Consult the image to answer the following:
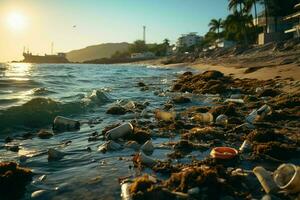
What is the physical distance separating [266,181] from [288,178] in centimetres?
27

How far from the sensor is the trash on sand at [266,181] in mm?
4207

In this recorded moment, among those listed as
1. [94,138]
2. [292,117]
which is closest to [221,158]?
[94,138]

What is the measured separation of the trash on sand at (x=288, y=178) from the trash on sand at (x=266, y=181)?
0.07 metres

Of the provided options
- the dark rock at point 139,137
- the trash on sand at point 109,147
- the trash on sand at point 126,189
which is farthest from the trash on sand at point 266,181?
the dark rock at point 139,137

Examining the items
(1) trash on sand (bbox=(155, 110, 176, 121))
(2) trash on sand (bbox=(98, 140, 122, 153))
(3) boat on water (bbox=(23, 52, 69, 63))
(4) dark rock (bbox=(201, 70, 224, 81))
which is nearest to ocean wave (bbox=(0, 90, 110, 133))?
(1) trash on sand (bbox=(155, 110, 176, 121))

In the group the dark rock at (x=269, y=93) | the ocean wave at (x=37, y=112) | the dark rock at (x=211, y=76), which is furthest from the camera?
the dark rock at (x=211, y=76)

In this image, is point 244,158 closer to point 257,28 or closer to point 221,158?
point 221,158

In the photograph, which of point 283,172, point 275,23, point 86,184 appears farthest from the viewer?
point 275,23

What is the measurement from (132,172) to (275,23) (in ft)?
208

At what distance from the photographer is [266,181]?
431cm

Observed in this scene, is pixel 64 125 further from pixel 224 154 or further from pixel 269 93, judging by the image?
pixel 269 93

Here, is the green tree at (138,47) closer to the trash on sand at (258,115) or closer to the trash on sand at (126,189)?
the trash on sand at (258,115)

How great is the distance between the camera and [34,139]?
310 inches

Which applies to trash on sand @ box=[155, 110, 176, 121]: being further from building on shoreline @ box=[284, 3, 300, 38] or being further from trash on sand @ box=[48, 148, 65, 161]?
building on shoreline @ box=[284, 3, 300, 38]
